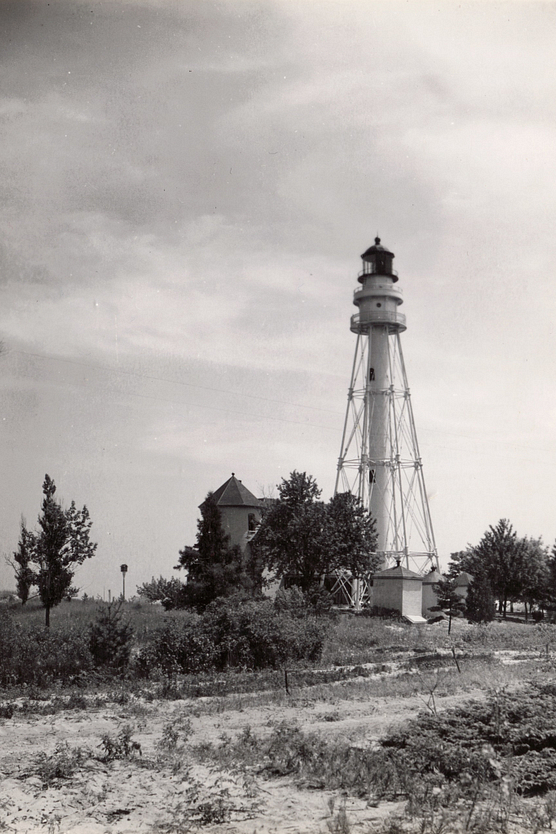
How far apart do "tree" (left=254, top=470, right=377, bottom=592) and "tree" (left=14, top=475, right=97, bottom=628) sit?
1418cm

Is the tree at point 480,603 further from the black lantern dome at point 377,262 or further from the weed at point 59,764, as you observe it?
the weed at point 59,764

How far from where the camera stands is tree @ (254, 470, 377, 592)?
138 feet

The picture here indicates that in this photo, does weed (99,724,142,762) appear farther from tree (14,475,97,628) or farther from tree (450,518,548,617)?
tree (450,518,548,617)

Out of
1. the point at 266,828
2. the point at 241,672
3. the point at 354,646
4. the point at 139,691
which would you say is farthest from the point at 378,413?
the point at 266,828

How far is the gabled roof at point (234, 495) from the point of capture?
52.5 meters

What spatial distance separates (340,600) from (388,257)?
22.6 m

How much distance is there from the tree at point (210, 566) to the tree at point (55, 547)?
9.91 m

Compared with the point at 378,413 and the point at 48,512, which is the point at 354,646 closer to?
the point at 48,512

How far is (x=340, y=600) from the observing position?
52.2 metres

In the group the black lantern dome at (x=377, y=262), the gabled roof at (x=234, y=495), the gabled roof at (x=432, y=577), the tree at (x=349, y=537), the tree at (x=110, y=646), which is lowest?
the tree at (x=110, y=646)

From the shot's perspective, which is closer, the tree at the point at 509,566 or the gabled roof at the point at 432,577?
the gabled roof at the point at 432,577

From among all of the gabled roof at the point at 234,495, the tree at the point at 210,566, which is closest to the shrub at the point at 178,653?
the tree at the point at 210,566

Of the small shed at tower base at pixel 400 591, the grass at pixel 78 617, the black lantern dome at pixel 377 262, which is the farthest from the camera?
the black lantern dome at pixel 377 262

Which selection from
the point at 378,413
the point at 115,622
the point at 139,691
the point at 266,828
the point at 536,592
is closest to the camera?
the point at 266,828
